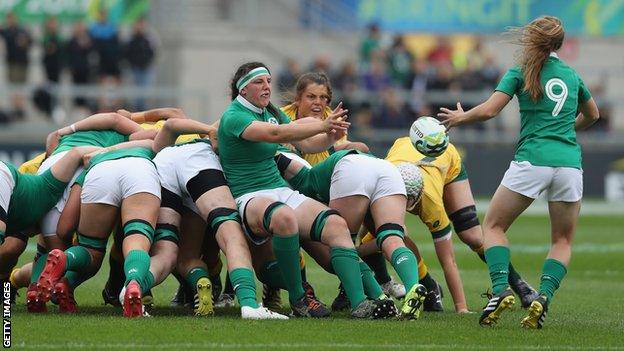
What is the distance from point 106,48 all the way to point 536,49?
1812 centimetres

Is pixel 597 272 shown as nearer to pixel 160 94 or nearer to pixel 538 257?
pixel 538 257

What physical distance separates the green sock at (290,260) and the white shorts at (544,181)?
1.58 m

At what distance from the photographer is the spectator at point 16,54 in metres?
26.6

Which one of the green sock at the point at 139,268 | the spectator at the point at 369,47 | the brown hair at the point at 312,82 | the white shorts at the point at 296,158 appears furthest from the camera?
the spectator at the point at 369,47

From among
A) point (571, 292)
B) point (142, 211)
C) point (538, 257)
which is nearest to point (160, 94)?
point (538, 257)

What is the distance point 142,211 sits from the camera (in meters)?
10.1

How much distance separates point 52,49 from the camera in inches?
1045

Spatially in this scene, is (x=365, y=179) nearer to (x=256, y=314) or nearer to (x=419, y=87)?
(x=256, y=314)

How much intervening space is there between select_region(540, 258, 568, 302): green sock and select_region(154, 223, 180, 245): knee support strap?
275 centimetres

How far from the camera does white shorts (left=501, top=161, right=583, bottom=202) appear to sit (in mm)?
9680

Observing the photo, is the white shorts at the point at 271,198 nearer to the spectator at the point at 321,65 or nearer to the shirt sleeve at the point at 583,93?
the shirt sleeve at the point at 583,93

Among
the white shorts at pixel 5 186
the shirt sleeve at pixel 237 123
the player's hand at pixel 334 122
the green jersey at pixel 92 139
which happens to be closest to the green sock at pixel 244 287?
the shirt sleeve at pixel 237 123

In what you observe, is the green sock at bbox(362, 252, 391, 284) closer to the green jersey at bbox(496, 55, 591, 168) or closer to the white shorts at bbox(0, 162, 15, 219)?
the green jersey at bbox(496, 55, 591, 168)

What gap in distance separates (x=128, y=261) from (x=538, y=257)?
27.2ft
